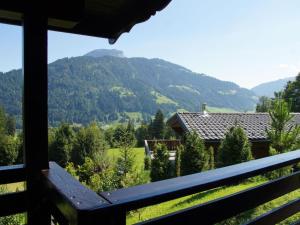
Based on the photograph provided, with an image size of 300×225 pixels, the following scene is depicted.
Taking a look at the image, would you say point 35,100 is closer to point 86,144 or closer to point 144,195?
point 144,195

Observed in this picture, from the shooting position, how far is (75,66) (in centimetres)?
19400

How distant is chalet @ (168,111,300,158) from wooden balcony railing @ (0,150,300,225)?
13.4 meters

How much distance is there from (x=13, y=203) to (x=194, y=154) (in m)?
13.2

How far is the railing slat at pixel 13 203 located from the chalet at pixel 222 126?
44.9 ft

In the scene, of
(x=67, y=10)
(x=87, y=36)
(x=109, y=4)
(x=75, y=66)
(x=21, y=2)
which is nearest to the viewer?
(x=21, y=2)

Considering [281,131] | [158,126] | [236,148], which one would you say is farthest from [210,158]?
[158,126]

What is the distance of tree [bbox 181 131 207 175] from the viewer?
14.2 metres

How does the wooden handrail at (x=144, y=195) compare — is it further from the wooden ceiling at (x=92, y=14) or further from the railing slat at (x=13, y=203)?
the wooden ceiling at (x=92, y=14)

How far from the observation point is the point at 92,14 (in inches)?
81.9

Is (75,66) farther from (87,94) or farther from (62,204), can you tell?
(62,204)

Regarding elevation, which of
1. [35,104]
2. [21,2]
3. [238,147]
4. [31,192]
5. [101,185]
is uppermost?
[21,2]

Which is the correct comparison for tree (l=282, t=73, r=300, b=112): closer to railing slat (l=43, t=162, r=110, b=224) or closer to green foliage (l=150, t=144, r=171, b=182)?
green foliage (l=150, t=144, r=171, b=182)

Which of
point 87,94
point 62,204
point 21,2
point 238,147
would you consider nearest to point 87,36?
point 21,2

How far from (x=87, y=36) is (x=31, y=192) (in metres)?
1.13
